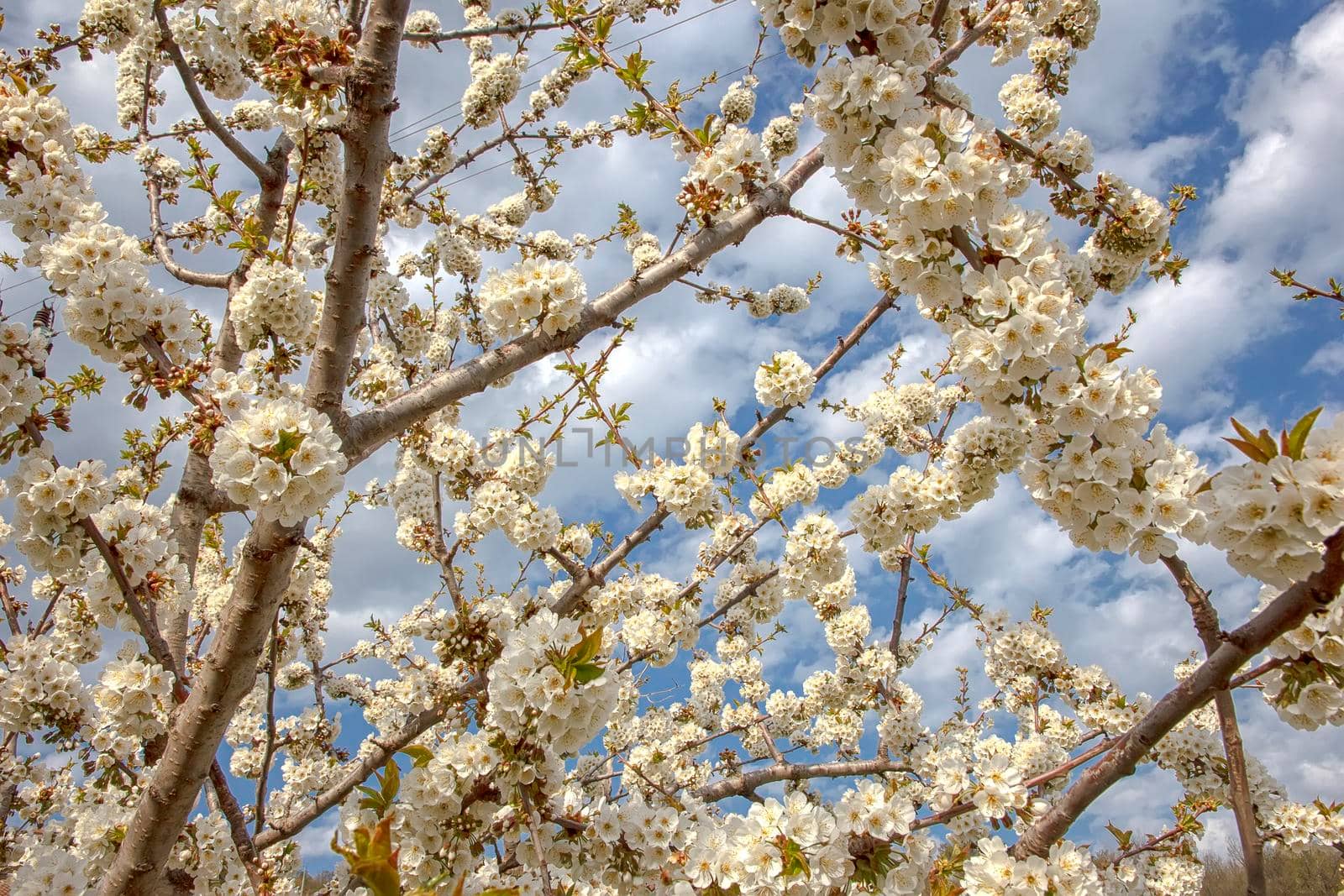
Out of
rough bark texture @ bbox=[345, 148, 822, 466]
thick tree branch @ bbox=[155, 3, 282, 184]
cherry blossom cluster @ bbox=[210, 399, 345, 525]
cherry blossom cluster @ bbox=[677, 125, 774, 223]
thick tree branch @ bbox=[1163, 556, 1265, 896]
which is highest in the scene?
thick tree branch @ bbox=[155, 3, 282, 184]

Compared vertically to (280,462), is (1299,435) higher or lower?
lower

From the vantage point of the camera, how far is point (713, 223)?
307cm

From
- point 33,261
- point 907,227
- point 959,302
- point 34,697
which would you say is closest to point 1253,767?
point 959,302

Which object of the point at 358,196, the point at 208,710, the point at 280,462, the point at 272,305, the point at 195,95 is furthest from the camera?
the point at 195,95

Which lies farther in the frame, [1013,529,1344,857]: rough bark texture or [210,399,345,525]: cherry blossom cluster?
[210,399,345,525]: cherry blossom cluster

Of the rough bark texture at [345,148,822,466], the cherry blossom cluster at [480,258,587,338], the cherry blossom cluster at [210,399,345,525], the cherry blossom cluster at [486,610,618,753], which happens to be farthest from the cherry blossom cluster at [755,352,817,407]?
the cherry blossom cluster at [210,399,345,525]

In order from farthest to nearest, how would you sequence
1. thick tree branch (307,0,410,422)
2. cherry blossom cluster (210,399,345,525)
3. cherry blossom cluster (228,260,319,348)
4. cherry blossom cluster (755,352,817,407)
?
1. cherry blossom cluster (755,352,817,407)
2. cherry blossom cluster (228,260,319,348)
3. thick tree branch (307,0,410,422)
4. cherry blossom cluster (210,399,345,525)

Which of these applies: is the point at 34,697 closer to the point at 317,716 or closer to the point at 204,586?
the point at 317,716

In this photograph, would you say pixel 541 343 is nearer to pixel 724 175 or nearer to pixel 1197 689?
pixel 724 175

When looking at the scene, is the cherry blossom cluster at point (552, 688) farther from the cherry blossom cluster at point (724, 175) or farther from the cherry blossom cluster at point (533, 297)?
the cherry blossom cluster at point (724, 175)

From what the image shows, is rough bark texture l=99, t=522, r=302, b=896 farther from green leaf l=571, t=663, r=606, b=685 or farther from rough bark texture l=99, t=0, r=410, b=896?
green leaf l=571, t=663, r=606, b=685

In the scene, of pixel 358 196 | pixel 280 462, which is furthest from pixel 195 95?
pixel 280 462

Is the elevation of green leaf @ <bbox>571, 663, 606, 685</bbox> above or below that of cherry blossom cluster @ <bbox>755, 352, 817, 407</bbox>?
below

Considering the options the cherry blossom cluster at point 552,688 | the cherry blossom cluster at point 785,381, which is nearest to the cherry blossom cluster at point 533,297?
the cherry blossom cluster at point 552,688
